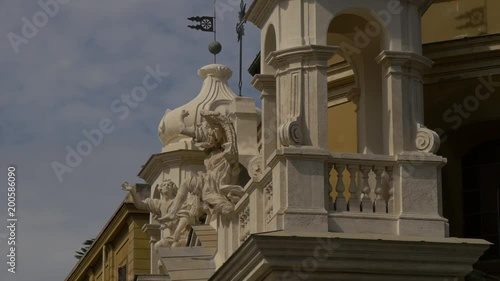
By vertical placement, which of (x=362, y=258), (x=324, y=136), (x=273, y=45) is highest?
(x=273, y=45)

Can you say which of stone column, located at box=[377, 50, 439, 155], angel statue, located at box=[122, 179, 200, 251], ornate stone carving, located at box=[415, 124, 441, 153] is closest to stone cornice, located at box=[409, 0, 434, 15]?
stone column, located at box=[377, 50, 439, 155]

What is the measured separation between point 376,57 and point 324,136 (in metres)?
1.75

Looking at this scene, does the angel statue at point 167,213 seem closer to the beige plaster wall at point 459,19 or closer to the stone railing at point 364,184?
the beige plaster wall at point 459,19

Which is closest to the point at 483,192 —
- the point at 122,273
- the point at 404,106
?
the point at 404,106

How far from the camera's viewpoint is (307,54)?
2364 centimetres

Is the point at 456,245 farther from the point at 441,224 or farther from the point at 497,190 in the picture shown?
the point at 497,190

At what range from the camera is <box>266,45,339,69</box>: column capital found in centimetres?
2364

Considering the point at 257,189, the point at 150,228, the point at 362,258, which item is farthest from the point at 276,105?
the point at 150,228

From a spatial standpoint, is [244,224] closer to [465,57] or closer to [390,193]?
[390,193]

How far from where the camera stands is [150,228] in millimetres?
33156

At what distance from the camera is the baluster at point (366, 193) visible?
2350 cm

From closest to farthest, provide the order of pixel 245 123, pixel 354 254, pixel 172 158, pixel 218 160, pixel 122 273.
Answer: pixel 354 254, pixel 218 160, pixel 245 123, pixel 172 158, pixel 122 273

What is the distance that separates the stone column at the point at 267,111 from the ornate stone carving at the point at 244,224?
792 millimetres

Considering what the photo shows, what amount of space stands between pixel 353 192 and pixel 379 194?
33 cm
